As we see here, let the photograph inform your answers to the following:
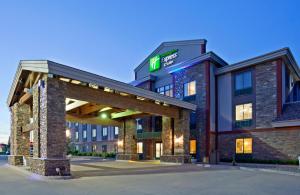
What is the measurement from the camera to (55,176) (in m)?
14.0

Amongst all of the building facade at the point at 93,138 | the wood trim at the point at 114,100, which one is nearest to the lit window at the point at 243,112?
the wood trim at the point at 114,100

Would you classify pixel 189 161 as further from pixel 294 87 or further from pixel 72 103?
pixel 294 87

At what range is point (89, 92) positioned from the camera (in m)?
17.4

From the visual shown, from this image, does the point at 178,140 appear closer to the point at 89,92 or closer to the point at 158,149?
the point at 158,149

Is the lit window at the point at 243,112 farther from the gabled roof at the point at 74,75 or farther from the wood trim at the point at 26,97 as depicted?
the wood trim at the point at 26,97

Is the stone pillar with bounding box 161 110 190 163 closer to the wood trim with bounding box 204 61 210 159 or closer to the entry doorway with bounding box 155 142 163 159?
the wood trim with bounding box 204 61 210 159

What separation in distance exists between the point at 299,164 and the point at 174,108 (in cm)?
1064

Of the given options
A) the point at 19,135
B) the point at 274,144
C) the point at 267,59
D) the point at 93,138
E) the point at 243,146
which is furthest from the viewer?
the point at 93,138

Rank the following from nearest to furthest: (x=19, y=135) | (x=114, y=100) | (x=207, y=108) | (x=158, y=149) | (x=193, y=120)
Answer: (x=114, y=100) < (x=19, y=135) < (x=207, y=108) < (x=193, y=120) < (x=158, y=149)

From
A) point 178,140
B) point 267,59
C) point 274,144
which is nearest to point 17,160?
point 178,140

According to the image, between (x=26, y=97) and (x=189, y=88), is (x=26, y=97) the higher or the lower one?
the lower one

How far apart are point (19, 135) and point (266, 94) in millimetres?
21508

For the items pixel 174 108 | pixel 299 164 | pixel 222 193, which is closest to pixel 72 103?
pixel 174 108

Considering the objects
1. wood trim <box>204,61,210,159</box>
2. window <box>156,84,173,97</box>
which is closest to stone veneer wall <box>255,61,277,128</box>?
wood trim <box>204,61,210,159</box>
